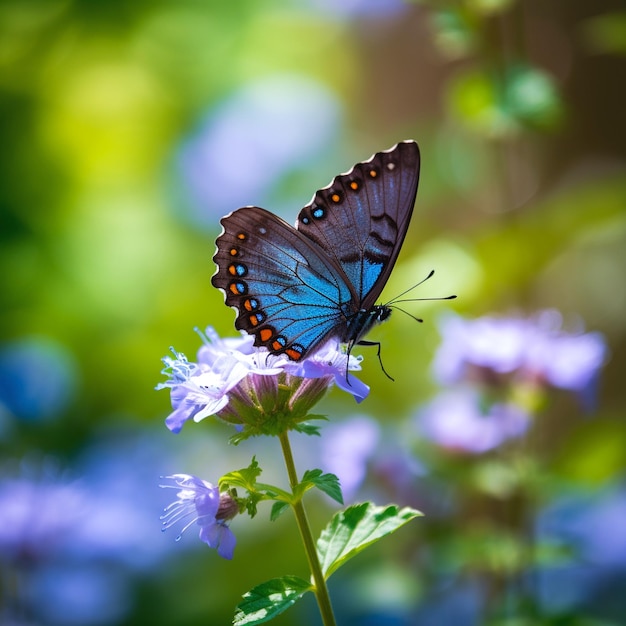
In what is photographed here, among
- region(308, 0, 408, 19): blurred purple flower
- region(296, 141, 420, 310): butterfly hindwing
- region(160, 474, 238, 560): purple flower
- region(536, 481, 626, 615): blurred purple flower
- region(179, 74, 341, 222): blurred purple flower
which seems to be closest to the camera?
region(160, 474, 238, 560): purple flower

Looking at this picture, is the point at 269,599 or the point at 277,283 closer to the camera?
the point at 269,599

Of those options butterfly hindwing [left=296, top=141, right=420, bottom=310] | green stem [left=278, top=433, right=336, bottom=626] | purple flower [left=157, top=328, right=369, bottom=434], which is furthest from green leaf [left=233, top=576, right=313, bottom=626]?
butterfly hindwing [left=296, top=141, right=420, bottom=310]

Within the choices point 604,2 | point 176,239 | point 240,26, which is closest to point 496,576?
point 176,239

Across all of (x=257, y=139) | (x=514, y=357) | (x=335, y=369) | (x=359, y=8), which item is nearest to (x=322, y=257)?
(x=335, y=369)

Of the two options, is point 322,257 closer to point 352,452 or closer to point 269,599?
point 269,599

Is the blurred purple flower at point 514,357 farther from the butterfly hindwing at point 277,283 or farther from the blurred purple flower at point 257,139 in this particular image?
the blurred purple flower at point 257,139

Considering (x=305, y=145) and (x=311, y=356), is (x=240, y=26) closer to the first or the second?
(x=305, y=145)

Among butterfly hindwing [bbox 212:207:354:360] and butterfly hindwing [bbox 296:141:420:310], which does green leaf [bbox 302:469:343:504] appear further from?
butterfly hindwing [bbox 296:141:420:310]

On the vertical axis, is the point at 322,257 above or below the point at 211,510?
above
